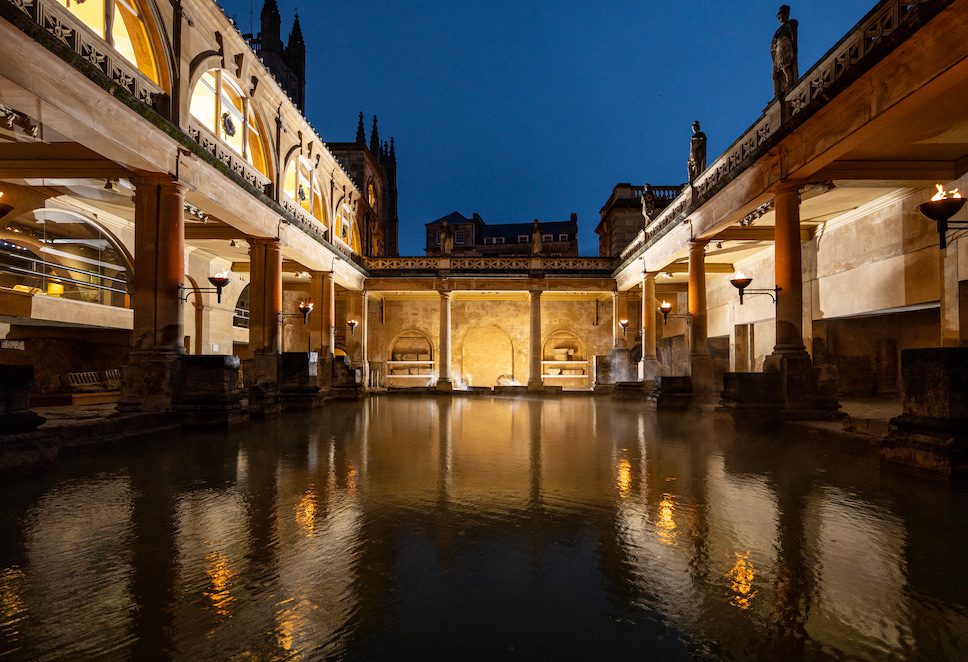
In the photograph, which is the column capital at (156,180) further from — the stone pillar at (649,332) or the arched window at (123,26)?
the stone pillar at (649,332)

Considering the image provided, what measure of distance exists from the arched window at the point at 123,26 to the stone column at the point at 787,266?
1220 cm

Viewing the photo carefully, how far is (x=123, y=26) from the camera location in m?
9.15

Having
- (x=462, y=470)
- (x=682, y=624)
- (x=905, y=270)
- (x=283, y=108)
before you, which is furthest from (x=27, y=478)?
(x=905, y=270)

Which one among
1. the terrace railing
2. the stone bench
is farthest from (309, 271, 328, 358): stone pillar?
the stone bench

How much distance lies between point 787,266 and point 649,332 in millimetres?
8756

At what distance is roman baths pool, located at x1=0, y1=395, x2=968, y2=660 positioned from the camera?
1878mm

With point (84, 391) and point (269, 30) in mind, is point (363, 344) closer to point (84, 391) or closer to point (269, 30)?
point (84, 391)

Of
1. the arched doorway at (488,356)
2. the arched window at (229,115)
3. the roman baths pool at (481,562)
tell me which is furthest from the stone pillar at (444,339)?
the roman baths pool at (481,562)

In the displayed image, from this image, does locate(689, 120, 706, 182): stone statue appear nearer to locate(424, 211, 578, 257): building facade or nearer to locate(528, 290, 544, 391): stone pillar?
locate(528, 290, 544, 391): stone pillar

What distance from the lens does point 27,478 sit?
15.3 ft

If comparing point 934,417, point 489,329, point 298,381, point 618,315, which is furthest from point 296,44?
point 934,417

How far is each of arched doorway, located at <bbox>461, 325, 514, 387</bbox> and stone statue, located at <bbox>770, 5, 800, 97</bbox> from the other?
18822 mm

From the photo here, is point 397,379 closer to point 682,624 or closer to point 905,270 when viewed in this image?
point 905,270

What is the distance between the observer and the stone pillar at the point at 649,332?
57.9 ft
